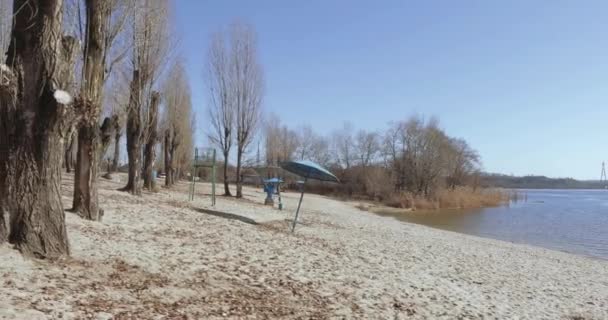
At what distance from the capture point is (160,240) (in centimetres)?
925

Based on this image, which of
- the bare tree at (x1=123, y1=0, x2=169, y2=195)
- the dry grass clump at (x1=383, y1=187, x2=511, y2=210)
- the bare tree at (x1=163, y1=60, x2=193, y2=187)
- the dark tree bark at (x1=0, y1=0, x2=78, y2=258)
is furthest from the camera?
the dry grass clump at (x1=383, y1=187, x2=511, y2=210)

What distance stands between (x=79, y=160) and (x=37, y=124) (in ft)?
14.3

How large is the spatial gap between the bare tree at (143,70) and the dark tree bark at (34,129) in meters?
11.9

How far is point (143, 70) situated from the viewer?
18688mm

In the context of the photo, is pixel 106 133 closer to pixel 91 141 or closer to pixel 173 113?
pixel 91 141

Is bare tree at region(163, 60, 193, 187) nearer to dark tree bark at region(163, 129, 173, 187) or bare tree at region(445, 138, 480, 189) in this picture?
dark tree bark at region(163, 129, 173, 187)

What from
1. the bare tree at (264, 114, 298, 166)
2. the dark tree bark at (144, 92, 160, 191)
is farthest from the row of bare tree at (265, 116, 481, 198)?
the dark tree bark at (144, 92, 160, 191)

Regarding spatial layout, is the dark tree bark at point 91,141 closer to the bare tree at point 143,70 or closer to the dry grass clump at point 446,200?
the bare tree at point 143,70

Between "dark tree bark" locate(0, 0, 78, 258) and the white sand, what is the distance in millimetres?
426

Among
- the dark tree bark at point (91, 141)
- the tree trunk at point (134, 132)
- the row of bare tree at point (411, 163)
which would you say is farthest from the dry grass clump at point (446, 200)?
the dark tree bark at point (91, 141)

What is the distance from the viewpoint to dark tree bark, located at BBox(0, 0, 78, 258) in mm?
6156

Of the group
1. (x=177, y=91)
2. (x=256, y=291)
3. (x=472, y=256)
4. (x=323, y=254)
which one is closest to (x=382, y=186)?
(x=177, y=91)

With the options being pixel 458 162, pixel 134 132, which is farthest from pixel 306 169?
pixel 458 162

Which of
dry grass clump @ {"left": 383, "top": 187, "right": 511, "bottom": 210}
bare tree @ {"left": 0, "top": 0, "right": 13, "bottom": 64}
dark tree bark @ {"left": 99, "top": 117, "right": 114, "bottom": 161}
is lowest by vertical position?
dry grass clump @ {"left": 383, "top": 187, "right": 511, "bottom": 210}
